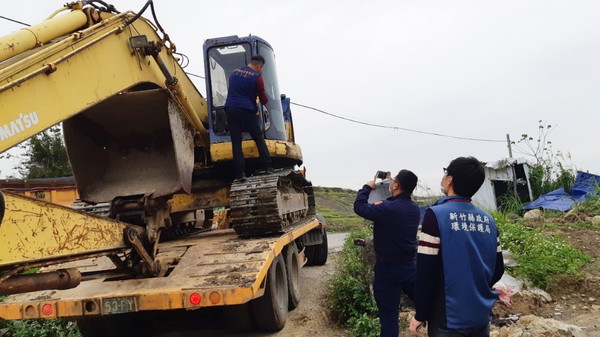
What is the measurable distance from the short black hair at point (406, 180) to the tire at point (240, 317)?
2220mm

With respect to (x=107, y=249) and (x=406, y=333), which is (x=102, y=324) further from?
(x=406, y=333)

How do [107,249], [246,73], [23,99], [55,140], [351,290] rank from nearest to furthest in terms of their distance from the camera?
1. [23,99]
2. [107,249]
3. [351,290]
4. [246,73]
5. [55,140]

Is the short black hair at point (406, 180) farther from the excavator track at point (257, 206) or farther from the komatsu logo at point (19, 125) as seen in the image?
the komatsu logo at point (19, 125)

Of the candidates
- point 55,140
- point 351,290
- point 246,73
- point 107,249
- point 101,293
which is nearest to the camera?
point 107,249

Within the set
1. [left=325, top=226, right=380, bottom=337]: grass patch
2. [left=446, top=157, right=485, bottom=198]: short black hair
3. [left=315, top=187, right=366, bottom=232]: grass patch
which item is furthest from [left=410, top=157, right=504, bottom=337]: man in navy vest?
[left=315, top=187, right=366, bottom=232]: grass patch

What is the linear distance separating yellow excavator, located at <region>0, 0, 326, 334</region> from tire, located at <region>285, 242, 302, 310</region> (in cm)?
26

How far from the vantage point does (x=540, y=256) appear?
738 centimetres

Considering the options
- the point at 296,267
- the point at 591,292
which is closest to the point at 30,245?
the point at 296,267

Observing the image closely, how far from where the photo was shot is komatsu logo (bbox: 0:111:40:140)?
2.98 m

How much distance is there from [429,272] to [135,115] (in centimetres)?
439

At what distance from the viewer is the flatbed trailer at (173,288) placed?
14.7 feet

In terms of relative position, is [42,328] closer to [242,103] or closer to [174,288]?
[174,288]

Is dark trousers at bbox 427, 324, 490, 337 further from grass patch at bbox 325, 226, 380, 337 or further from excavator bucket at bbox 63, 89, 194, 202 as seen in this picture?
→ excavator bucket at bbox 63, 89, 194, 202

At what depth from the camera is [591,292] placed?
669 cm
